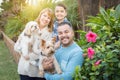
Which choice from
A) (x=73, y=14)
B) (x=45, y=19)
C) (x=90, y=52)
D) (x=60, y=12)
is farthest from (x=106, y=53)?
(x=73, y=14)

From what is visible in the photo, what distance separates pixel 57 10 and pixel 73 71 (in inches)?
62.7

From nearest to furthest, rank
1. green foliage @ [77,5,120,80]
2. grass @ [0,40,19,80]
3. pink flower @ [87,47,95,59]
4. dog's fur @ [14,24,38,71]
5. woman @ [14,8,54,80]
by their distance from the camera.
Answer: green foliage @ [77,5,120,80] < pink flower @ [87,47,95,59] < woman @ [14,8,54,80] < dog's fur @ [14,24,38,71] < grass @ [0,40,19,80]

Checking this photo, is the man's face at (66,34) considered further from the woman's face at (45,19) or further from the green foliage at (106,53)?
the woman's face at (45,19)

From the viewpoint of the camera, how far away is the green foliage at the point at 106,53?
131 inches

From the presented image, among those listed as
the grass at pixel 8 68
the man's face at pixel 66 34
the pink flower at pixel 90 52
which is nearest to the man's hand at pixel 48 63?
the man's face at pixel 66 34

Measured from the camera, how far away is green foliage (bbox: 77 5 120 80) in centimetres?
332

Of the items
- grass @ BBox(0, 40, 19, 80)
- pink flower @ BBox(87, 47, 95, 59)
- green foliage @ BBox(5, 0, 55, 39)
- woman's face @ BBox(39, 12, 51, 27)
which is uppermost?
woman's face @ BBox(39, 12, 51, 27)

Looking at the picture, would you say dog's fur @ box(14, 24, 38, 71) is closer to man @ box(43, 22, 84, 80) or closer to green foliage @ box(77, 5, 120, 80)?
green foliage @ box(77, 5, 120, 80)

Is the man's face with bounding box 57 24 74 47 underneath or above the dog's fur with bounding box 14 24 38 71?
above

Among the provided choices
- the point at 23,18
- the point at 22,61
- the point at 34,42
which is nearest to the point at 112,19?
A: the point at 34,42

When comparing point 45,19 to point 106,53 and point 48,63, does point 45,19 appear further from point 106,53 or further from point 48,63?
point 106,53

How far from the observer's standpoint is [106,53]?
11.1 feet

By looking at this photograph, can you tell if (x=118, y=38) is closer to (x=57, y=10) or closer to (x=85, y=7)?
(x=57, y=10)

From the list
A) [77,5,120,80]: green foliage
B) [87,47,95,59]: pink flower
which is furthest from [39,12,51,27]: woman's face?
[87,47,95,59]: pink flower
